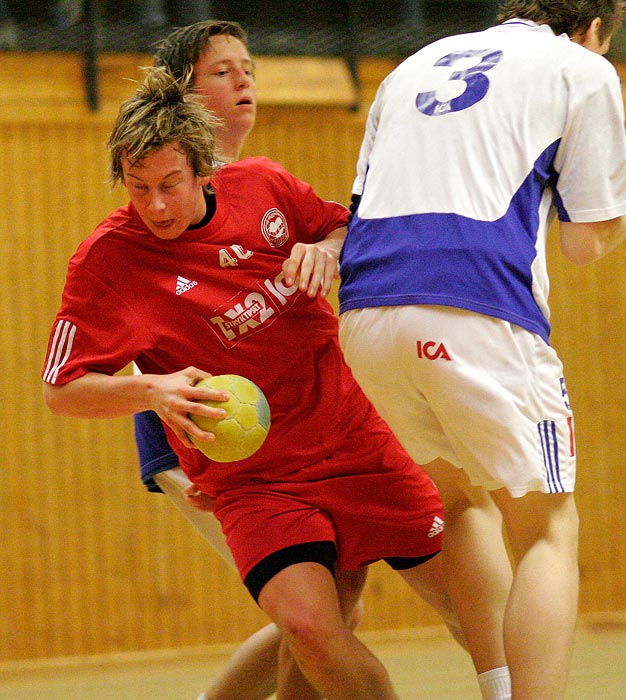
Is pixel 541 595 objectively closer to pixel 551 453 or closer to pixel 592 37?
pixel 551 453

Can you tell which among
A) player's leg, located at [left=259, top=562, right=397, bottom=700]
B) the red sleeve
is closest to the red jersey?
the red sleeve

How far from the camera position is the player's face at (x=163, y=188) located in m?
2.36

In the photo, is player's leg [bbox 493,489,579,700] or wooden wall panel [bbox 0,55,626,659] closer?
player's leg [bbox 493,489,579,700]

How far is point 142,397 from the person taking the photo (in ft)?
7.39

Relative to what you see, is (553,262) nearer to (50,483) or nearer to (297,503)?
(50,483)

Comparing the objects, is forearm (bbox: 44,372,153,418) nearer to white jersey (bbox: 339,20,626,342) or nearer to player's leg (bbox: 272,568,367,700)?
white jersey (bbox: 339,20,626,342)

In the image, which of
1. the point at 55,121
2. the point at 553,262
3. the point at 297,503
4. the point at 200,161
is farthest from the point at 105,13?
the point at 297,503

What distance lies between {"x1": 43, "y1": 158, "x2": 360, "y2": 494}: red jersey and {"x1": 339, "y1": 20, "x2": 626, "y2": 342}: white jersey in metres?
0.47

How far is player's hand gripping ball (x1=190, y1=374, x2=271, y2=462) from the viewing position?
2164 millimetres

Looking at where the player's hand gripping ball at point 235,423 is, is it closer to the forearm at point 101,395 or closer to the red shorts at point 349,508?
the forearm at point 101,395

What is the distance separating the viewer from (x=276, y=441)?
2.59 meters

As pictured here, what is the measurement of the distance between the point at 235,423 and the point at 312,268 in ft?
1.47

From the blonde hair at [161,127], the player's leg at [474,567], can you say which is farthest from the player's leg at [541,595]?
the blonde hair at [161,127]

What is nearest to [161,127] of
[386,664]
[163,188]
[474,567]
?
[163,188]
